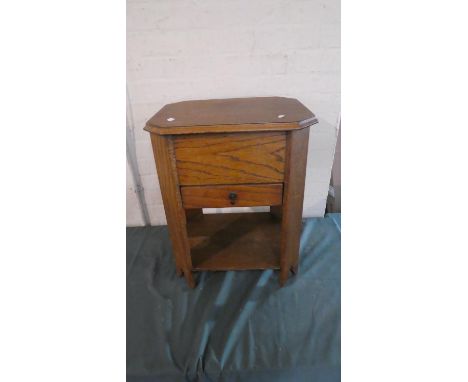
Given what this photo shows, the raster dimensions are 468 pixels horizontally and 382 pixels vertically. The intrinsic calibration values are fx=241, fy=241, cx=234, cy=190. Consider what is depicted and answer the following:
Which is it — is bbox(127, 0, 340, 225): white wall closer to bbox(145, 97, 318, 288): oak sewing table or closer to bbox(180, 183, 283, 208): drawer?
bbox(145, 97, 318, 288): oak sewing table

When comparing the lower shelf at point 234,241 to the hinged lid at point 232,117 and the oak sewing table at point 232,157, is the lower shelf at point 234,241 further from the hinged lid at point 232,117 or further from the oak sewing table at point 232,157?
the hinged lid at point 232,117

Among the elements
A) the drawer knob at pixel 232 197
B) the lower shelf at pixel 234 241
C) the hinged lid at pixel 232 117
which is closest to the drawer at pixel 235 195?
the drawer knob at pixel 232 197

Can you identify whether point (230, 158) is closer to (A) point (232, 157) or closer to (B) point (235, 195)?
(A) point (232, 157)

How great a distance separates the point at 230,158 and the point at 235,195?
13cm

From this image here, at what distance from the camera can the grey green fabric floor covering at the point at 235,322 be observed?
80 centimetres

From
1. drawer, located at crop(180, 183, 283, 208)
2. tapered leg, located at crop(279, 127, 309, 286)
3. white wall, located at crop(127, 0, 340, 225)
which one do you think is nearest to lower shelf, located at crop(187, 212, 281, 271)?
tapered leg, located at crop(279, 127, 309, 286)

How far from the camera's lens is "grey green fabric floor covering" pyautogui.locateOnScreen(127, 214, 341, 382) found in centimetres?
80

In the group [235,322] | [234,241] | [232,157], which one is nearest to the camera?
[232,157]

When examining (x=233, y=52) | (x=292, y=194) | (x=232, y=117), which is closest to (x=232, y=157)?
(x=232, y=117)

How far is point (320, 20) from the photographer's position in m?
0.96

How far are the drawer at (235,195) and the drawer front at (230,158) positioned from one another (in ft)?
0.06

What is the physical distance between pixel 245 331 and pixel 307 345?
0.73 feet

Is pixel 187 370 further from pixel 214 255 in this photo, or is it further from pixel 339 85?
pixel 339 85

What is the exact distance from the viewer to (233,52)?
3.32ft
